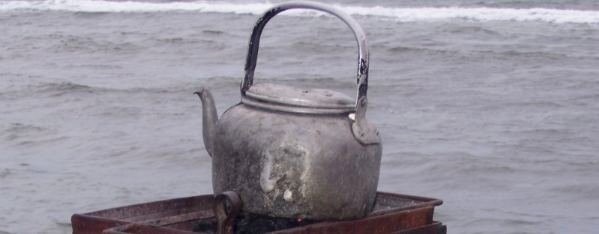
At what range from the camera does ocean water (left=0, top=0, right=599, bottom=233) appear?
20.9 feet

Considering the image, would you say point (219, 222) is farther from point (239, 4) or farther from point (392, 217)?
point (239, 4)

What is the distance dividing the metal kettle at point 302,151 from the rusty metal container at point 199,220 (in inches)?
2.5

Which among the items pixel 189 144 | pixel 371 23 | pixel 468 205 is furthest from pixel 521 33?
pixel 468 205

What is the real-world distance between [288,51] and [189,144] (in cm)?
696

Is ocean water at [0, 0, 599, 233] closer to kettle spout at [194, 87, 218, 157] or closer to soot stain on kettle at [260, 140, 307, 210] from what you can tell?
kettle spout at [194, 87, 218, 157]

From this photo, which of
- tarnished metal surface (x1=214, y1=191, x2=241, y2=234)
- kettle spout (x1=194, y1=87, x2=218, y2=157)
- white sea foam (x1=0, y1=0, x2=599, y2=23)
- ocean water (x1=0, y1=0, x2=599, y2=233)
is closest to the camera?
tarnished metal surface (x1=214, y1=191, x2=241, y2=234)

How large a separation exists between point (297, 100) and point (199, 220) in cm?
48

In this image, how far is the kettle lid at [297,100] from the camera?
10.4 feet

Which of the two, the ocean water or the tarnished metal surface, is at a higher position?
the tarnished metal surface

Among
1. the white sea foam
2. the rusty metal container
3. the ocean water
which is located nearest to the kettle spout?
the rusty metal container

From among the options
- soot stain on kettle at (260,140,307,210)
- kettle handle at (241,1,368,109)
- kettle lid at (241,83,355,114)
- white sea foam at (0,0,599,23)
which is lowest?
white sea foam at (0,0,599,23)

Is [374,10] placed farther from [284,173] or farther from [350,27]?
[284,173]

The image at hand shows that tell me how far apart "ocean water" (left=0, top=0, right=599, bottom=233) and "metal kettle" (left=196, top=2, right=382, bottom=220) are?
8.30 feet

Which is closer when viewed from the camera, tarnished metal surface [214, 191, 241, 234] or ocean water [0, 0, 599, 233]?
tarnished metal surface [214, 191, 241, 234]
